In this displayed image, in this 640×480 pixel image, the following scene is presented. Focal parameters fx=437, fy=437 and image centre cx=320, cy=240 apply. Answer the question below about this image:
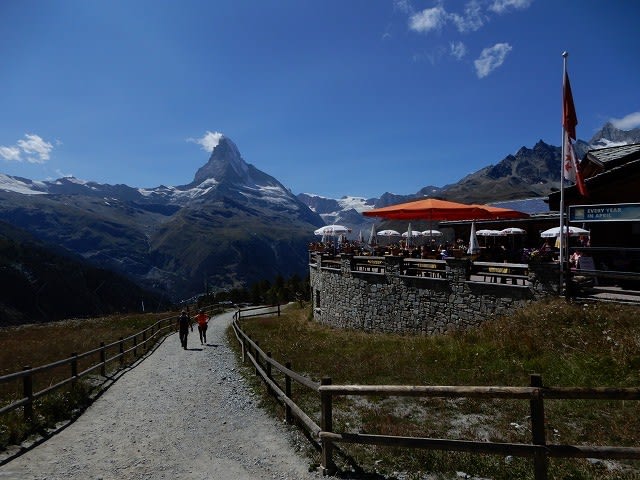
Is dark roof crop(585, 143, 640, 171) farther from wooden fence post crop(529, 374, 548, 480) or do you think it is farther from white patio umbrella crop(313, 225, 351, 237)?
wooden fence post crop(529, 374, 548, 480)

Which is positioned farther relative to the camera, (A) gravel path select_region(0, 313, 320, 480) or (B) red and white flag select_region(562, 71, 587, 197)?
(B) red and white flag select_region(562, 71, 587, 197)

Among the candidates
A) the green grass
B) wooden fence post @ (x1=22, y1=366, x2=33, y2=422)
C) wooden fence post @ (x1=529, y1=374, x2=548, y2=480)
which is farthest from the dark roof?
wooden fence post @ (x1=22, y1=366, x2=33, y2=422)

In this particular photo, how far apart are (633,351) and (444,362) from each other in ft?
13.9

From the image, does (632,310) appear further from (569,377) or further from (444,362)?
(444,362)

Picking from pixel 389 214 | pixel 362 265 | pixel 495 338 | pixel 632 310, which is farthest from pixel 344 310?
pixel 632 310

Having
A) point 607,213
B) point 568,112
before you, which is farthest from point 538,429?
point 568,112

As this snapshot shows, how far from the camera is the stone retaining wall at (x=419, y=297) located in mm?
14211

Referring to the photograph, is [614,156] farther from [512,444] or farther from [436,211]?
[512,444]

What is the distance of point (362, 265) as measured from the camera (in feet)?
73.6

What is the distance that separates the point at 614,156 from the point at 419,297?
10.3m

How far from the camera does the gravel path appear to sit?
692cm

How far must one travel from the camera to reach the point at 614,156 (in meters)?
18.6

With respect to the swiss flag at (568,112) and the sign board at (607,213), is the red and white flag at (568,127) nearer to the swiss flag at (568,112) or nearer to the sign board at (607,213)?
the swiss flag at (568,112)

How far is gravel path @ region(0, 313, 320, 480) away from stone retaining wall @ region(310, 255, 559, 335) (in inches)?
320
